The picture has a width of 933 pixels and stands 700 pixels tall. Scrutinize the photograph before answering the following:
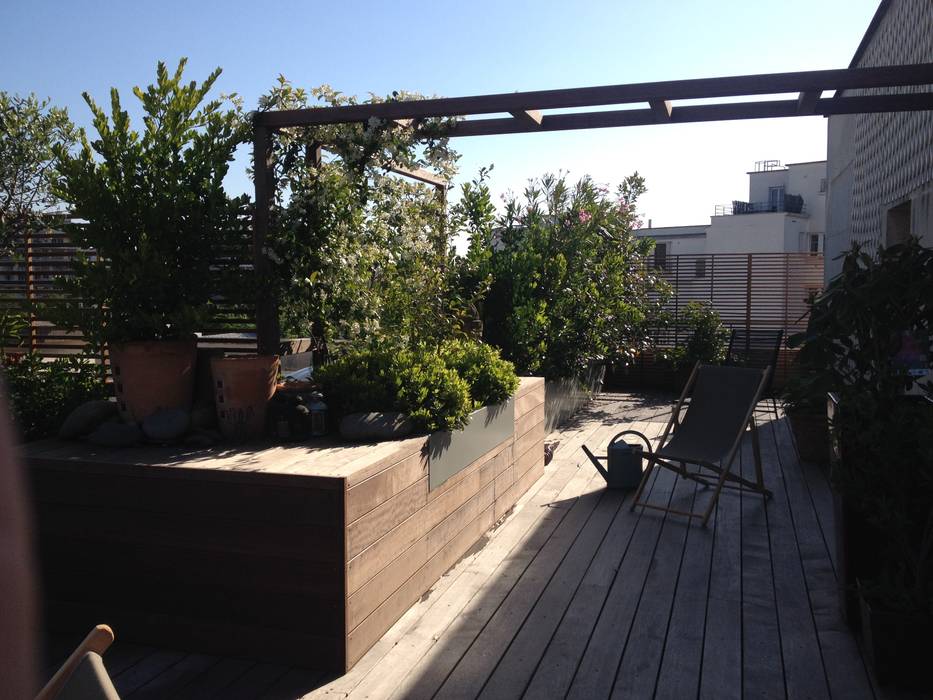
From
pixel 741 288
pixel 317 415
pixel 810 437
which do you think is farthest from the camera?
pixel 741 288

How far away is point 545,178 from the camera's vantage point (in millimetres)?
8125

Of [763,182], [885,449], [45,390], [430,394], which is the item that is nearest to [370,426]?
[430,394]

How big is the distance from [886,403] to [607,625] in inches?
54.7

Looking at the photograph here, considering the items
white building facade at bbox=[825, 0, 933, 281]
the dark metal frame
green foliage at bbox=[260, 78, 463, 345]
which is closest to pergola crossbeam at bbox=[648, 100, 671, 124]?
the dark metal frame

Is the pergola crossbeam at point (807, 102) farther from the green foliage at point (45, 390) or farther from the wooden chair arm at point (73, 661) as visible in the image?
the wooden chair arm at point (73, 661)

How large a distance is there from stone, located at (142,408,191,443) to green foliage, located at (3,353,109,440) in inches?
23.8

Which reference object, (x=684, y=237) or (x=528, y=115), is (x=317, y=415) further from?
(x=684, y=237)

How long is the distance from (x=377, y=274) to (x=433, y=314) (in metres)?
0.60

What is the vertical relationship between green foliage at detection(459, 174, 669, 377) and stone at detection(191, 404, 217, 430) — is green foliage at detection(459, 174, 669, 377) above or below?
above

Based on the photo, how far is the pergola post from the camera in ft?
13.6

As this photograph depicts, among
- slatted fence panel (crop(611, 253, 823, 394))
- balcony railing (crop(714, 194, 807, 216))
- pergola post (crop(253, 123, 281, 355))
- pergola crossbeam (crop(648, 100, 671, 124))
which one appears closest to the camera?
pergola post (crop(253, 123, 281, 355))

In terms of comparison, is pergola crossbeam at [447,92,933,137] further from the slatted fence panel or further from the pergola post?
the slatted fence panel

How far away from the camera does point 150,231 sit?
12.3 ft

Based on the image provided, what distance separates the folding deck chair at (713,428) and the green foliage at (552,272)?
2.06 metres
